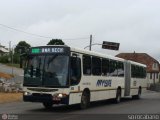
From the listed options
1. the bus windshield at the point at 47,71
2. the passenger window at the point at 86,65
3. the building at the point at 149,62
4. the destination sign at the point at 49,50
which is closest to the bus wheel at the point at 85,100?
the passenger window at the point at 86,65

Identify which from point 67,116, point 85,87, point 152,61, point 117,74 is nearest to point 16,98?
point 117,74

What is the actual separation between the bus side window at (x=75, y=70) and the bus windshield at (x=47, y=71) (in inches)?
15.7

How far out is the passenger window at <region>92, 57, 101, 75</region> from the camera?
25.0 metres

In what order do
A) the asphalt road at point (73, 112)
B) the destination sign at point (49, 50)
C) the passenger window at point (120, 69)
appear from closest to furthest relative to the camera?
the asphalt road at point (73, 112) < the destination sign at point (49, 50) < the passenger window at point (120, 69)

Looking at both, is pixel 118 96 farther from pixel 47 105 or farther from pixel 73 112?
pixel 73 112

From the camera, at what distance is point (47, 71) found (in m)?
21.6

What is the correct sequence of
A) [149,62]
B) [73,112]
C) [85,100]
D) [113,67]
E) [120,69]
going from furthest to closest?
[149,62], [120,69], [113,67], [85,100], [73,112]

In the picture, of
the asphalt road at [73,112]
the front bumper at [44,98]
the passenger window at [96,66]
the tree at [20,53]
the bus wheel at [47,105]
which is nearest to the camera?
the asphalt road at [73,112]

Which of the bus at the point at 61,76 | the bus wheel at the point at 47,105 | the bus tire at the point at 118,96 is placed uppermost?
the bus at the point at 61,76

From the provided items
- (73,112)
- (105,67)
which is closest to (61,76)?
(73,112)

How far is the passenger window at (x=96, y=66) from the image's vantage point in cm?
2498

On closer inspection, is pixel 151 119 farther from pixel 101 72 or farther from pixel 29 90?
pixel 101 72

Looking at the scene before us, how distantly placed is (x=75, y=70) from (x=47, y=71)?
139 cm

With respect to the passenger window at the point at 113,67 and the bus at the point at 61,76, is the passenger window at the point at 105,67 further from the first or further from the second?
the bus at the point at 61,76
